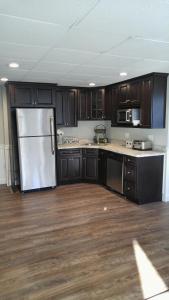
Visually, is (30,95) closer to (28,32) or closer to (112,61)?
Result: (112,61)

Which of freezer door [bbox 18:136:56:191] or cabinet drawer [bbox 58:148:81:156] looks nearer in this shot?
freezer door [bbox 18:136:56:191]

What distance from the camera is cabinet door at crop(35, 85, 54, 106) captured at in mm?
4871

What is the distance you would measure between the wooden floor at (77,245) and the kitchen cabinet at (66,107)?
6.16 ft

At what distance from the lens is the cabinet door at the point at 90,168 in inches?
213

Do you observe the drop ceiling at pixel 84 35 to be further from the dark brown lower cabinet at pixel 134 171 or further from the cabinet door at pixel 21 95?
the dark brown lower cabinet at pixel 134 171

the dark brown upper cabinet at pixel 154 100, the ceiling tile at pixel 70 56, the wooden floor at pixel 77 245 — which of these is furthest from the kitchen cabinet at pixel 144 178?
the ceiling tile at pixel 70 56

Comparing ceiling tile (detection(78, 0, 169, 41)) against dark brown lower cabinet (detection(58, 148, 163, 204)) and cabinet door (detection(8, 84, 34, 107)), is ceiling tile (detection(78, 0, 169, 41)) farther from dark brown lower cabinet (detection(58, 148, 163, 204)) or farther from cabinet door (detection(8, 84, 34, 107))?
cabinet door (detection(8, 84, 34, 107))

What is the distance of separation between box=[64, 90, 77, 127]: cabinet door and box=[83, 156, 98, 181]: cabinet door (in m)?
0.94

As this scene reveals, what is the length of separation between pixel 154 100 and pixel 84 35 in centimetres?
225

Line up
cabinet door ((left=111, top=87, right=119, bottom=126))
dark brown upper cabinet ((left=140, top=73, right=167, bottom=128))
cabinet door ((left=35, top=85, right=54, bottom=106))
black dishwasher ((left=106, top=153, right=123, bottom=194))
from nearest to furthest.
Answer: dark brown upper cabinet ((left=140, top=73, right=167, bottom=128)) → black dishwasher ((left=106, top=153, right=123, bottom=194)) → cabinet door ((left=35, top=85, right=54, bottom=106)) → cabinet door ((left=111, top=87, right=119, bottom=126))

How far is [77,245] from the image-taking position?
2854 millimetres

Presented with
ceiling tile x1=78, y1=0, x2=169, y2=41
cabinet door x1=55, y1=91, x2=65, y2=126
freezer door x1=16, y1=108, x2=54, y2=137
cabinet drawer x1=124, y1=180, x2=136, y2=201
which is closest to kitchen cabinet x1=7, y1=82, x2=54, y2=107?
freezer door x1=16, y1=108, x2=54, y2=137

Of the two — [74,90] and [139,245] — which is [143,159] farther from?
[74,90]

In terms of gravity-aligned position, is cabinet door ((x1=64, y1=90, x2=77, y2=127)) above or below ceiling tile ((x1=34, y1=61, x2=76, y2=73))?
below
